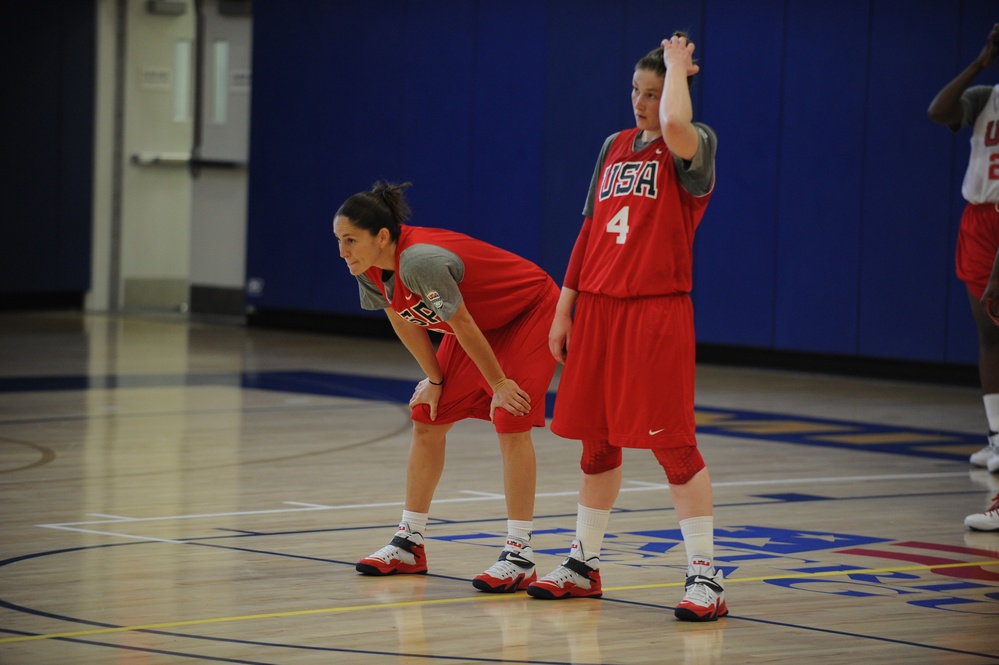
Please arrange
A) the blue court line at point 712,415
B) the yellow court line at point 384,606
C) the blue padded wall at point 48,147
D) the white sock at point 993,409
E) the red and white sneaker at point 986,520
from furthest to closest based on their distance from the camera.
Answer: the blue padded wall at point 48,147 < the blue court line at point 712,415 < the white sock at point 993,409 < the red and white sneaker at point 986,520 < the yellow court line at point 384,606

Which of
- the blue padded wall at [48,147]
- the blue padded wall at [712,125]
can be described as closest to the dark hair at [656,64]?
the blue padded wall at [712,125]

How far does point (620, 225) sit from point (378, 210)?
681mm

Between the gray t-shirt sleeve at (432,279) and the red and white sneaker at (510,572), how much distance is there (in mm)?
675

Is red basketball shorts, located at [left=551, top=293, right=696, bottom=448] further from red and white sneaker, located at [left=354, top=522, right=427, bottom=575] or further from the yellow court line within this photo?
red and white sneaker, located at [left=354, top=522, right=427, bottom=575]

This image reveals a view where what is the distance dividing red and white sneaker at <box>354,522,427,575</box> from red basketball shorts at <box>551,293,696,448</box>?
67 cm

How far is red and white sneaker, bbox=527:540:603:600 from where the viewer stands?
405 centimetres

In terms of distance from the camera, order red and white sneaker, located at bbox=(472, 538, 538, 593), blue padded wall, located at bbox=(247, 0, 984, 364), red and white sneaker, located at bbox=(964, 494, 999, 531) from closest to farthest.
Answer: red and white sneaker, located at bbox=(472, 538, 538, 593)
red and white sneaker, located at bbox=(964, 494, 999, 531)
blue padded wall, located at bbox=(247, 0, 984, 364)

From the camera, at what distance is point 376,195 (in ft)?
13.8

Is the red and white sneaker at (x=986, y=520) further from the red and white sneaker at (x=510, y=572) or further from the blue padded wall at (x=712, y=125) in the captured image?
the blue padded wall at (x=712, y=125)

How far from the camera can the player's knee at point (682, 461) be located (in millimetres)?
3871

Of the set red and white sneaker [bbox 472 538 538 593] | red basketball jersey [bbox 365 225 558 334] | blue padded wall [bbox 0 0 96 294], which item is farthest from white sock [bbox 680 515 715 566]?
blue padded wall [bbox 0 0 96 294]

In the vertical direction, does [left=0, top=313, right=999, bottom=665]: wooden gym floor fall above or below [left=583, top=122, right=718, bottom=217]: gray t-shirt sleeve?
below

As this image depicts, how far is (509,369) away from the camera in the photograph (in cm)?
429

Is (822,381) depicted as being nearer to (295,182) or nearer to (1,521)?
(295,182)
